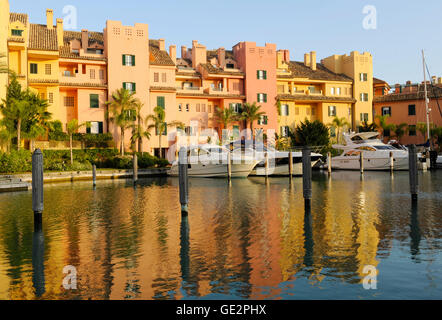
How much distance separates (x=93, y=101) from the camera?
2019 inches

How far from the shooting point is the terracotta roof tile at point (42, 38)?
47625mm

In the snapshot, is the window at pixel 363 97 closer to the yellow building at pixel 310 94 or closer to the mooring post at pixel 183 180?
the yellow building at pixel 310 94

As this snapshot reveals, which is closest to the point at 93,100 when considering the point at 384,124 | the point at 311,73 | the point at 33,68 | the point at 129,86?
the point at 129,86

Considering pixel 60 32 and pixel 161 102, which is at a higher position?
pixel 60 32

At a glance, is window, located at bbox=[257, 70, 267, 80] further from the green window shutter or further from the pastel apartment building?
the green window shutter

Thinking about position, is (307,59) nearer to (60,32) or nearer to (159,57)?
(159,57)

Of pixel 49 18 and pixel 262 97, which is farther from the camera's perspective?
pixel 262 97

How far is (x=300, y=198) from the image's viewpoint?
2225 cm

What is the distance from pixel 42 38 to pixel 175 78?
15.8 m

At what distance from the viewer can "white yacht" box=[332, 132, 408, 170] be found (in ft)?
138

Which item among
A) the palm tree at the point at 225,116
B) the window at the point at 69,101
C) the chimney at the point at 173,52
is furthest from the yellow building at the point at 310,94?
the window at the point at 69,101

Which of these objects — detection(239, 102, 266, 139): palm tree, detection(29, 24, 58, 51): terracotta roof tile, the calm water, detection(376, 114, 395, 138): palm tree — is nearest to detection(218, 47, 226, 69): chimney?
detection(239, 102, 266, 139): palm tree

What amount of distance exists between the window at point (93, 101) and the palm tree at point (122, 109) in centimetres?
155

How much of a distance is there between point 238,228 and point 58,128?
36908mm
